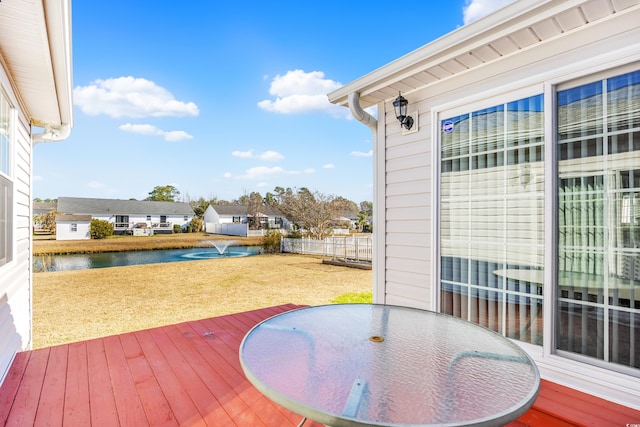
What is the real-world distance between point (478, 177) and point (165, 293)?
7.07 metres

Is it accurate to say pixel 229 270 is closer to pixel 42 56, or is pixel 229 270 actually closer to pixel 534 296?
pixel 42 56

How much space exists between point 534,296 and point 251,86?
1915 centimetres

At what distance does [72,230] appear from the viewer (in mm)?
23906

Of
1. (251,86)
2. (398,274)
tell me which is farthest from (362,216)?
(398,274)

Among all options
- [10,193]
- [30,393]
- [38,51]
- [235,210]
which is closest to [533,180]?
[38,51]

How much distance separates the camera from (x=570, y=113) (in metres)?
1.91

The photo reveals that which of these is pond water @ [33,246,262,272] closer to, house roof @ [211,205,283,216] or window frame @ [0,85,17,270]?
window frame @ [0,85,17,270]

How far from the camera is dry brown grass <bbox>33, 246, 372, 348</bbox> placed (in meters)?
5.07

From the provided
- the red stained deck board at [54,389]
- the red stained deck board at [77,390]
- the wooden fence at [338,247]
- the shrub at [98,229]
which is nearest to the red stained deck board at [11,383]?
the red stained deck board at [54,389]

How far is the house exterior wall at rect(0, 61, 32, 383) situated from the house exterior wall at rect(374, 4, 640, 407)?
3130 millimetres

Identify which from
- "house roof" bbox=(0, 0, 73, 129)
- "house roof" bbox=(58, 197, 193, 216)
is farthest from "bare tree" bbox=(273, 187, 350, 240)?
"house roof" bbox=(58, 197, 193, 216)

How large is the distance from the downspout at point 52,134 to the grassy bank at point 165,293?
2.75 metres

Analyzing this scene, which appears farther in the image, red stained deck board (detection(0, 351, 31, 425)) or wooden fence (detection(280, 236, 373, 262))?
wooden fence (detection(280, 236, 373, 262))

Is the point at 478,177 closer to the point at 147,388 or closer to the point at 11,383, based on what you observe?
the point at 147,388
